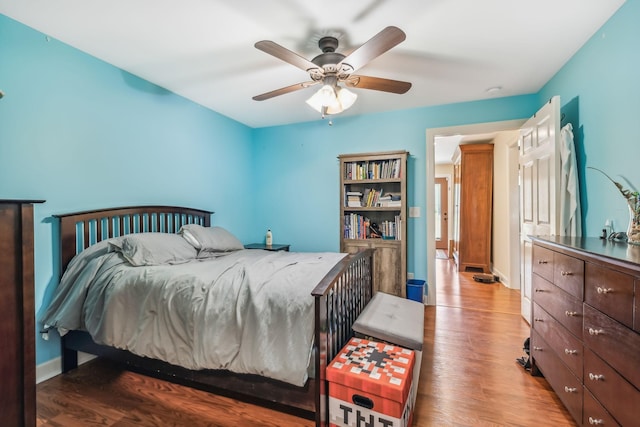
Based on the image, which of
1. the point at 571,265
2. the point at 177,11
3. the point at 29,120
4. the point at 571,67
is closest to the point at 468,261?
the point at 571,67

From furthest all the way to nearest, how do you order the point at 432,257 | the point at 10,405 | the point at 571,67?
the point at 432,257
the point at 571,67
the point at 10,405

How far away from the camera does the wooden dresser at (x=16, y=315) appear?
995 mm

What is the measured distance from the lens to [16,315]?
1.02 meters

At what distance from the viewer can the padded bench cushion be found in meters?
1.75

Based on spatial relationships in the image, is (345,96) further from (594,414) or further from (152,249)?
(594,414)

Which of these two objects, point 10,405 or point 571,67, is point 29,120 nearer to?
point 10,405

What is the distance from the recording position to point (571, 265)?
1.46 metres

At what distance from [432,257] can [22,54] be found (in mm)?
4046

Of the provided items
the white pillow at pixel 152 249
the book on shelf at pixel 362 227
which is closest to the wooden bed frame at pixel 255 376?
the white pillow at pixel 152 249

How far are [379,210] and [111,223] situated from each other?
2832 mm

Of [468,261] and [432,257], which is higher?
[432,257]

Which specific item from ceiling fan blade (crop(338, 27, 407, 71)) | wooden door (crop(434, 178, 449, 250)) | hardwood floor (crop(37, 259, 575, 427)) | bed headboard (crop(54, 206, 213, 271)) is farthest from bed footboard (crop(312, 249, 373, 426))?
wooden door (crop(434, 178, 449, 250))

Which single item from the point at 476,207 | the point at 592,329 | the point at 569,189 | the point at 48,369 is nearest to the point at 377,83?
the point at 569,189

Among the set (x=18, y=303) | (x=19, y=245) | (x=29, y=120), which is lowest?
(x=18, y=303)
